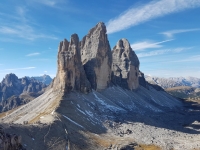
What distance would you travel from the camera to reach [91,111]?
9625 centimetres

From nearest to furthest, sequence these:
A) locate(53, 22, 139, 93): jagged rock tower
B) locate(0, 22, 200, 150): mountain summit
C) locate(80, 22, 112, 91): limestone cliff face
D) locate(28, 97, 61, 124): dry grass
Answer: locate(0, 22, 200, 150): mountain summit → locate(28, 97, 61, 124): dry grass → locate(53, 22, 139, 93): jagged rock tower → locate(80, 22, 112, 91): limestone cliff face

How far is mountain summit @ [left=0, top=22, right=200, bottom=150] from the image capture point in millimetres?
66438

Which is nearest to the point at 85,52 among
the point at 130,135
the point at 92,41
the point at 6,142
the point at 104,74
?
the point at 92,41

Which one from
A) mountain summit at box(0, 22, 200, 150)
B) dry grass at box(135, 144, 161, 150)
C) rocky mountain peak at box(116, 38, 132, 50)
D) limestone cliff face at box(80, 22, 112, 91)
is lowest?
dry grass at box(135, 144, 161, 150)

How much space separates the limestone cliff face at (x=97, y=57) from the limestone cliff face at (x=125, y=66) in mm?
19069

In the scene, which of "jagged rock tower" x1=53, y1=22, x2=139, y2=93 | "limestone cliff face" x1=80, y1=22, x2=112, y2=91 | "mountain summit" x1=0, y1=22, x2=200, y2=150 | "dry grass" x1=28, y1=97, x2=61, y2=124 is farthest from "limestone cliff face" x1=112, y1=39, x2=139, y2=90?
"dry grass" x1=28, y1=97, x2=61, y2=124

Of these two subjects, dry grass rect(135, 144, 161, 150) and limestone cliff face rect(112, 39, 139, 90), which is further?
limestone cliff face rect(112, 39, 139, 90)

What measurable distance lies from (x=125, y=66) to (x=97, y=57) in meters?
50.3

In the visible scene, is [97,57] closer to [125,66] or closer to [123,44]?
[125,66]

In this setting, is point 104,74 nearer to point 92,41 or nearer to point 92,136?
point 92,41

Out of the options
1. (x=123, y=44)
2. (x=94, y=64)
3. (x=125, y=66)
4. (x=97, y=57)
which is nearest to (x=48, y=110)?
(x=94, y=64)

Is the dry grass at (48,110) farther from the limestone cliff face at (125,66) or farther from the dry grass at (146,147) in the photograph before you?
the limestone cliff face at (125,66)

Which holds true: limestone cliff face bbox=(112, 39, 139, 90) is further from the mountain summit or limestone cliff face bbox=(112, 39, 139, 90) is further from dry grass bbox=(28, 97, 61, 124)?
dry grass bbox=(28, 97, 61, 124)

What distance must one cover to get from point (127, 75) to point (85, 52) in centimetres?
4474
